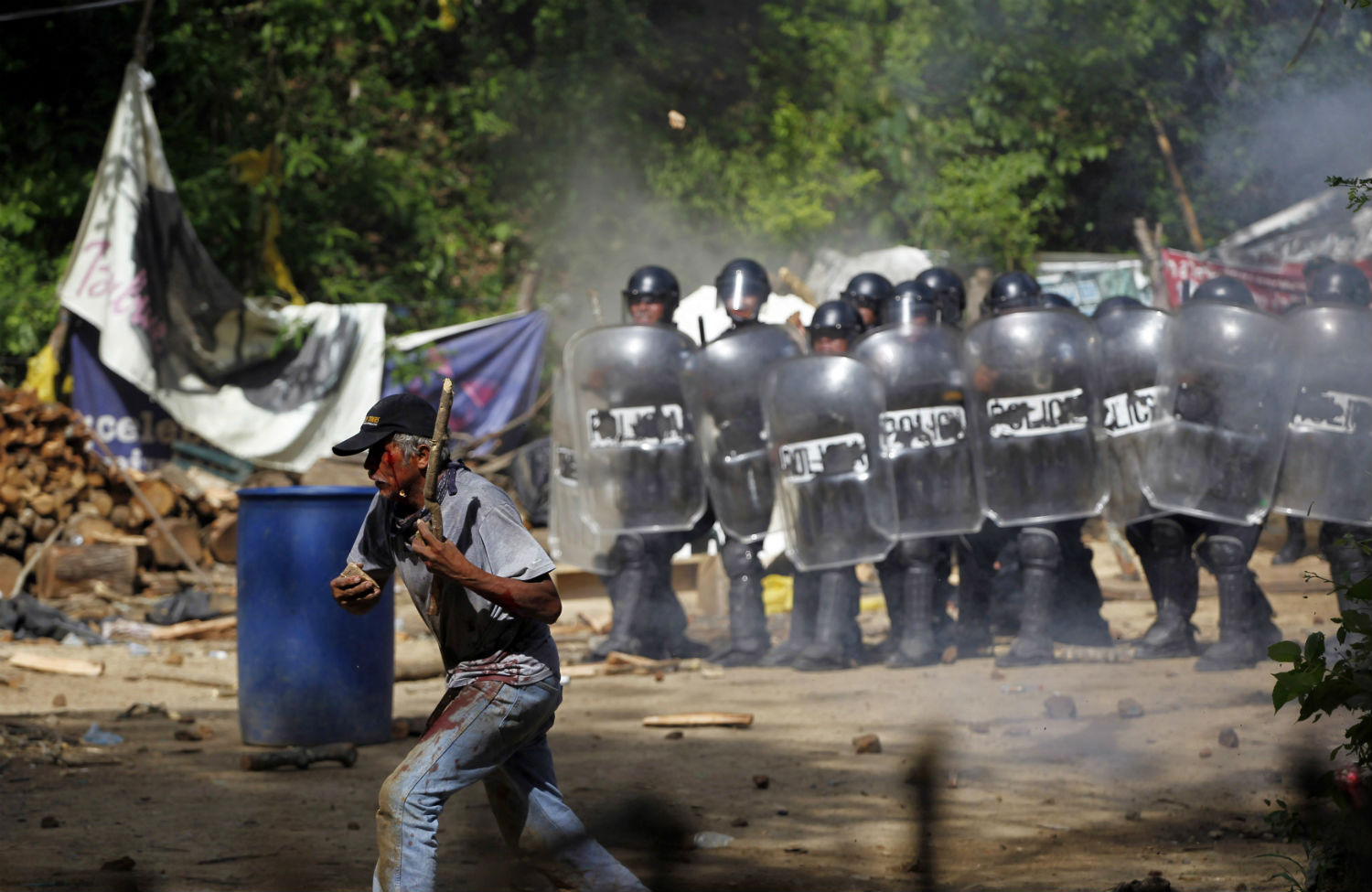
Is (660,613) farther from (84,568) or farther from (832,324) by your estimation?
(84,568)

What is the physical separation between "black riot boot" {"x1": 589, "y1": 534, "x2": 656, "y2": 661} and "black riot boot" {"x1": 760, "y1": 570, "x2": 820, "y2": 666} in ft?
2.72

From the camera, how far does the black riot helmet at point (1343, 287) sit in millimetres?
8195

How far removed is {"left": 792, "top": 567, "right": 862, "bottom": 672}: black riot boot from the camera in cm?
843

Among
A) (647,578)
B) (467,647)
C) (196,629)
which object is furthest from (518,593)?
(196,629)

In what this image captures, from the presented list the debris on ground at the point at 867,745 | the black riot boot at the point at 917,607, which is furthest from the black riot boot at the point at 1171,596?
the debris on ground at the point at 867,745

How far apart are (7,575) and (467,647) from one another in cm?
807

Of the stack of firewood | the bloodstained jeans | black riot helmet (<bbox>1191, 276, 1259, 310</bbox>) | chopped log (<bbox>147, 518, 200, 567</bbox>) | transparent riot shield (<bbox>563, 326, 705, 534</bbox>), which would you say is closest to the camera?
the bloodstained jeans

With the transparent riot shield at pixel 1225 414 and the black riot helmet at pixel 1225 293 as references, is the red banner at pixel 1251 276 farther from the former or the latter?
the transparent riot shield at pixel 1225 414

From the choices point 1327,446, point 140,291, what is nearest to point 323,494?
point 1327,446

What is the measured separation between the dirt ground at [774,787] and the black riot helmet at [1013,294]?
89.9 inches

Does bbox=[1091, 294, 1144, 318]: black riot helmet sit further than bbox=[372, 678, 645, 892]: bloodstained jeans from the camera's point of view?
Yes

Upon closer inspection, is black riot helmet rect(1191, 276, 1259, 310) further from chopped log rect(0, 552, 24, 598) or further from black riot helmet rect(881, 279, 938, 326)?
chopped log rect(0, 552, 24, 598)

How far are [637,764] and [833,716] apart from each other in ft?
4.45

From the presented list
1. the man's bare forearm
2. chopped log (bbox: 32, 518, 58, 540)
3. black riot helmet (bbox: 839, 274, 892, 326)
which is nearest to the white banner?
chopped log (bbox: 32, 518, 58, 540)
